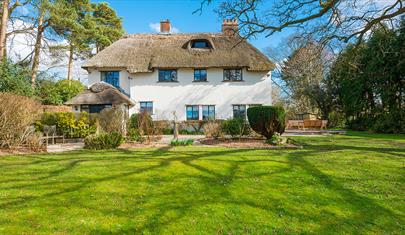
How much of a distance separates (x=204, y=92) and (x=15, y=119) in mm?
15822

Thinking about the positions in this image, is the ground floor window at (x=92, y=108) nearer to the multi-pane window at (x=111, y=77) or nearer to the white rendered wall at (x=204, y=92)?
the white rendered wall at (x=204, y=92)

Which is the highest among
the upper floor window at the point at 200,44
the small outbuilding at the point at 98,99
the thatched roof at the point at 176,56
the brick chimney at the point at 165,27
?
the brick chimney at the point at 165,27

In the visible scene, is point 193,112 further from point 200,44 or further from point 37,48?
point 37,48

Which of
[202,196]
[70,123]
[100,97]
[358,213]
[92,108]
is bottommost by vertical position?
[358,213]

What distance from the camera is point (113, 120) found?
1320 centimetres

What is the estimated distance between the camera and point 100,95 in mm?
18828

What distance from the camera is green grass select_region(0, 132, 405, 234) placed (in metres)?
4.17

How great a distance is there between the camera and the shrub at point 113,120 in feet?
42.9

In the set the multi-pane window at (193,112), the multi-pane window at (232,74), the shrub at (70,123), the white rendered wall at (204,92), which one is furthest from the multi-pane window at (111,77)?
the multi-pane window at (232,74)

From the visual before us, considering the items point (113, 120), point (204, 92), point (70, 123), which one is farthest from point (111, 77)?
point (113, 120)

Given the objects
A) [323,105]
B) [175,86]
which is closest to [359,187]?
[175,86]

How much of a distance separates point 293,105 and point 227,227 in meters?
35.9

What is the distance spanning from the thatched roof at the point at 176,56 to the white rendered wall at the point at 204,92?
84cm

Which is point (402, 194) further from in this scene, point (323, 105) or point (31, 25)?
point (31, 25)
